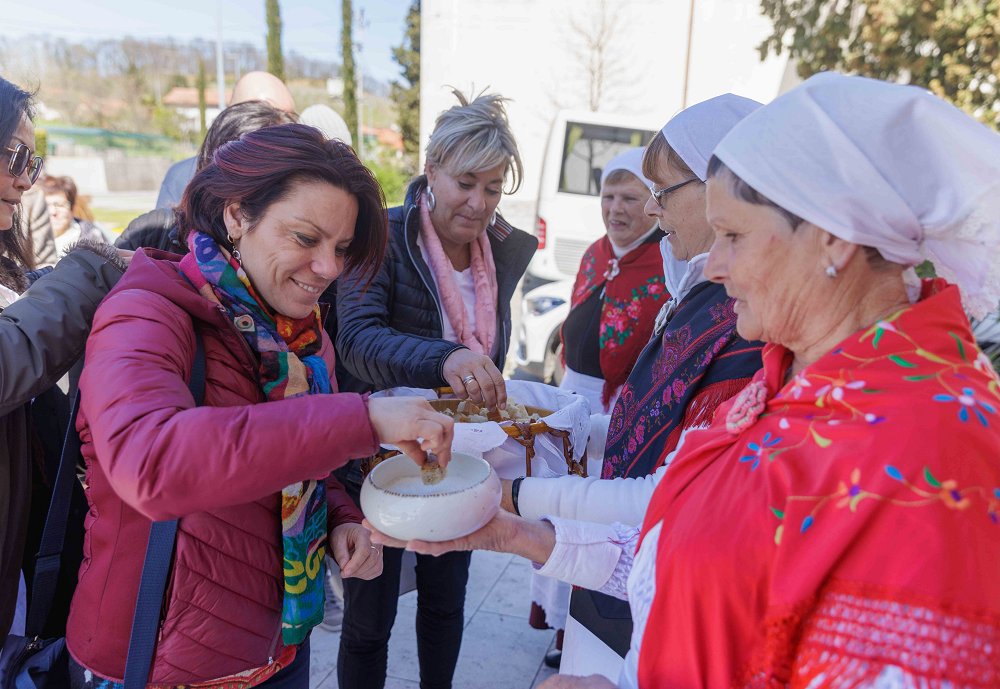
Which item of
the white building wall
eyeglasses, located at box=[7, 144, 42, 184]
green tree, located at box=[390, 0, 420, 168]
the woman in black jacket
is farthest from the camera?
green tree, located at box=[390, 0, 420, 168]

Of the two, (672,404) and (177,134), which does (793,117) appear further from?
(177,134)

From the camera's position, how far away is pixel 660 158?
190 cm

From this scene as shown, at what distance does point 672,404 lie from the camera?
1.65 meters

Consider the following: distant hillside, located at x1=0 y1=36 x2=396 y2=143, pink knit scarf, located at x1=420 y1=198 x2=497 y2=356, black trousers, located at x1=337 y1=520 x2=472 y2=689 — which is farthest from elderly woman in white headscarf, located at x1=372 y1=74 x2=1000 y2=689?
distant hillside, located at x1=0 y1=36 x2=396 y2=143

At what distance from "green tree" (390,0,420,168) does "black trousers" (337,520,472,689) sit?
982 inches

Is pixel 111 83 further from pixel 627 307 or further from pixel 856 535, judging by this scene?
pixel 856 535

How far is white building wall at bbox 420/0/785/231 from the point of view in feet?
51.4

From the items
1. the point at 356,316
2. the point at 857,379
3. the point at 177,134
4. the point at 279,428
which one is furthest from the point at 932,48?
the point at 177,134

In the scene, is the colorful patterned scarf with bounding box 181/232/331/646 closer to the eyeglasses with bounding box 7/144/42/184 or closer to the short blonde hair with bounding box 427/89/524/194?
the eyeglasses with bounding box 7/144/42/184

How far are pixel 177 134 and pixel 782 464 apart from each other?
148 feet

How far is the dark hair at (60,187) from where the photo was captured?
16.8 ft

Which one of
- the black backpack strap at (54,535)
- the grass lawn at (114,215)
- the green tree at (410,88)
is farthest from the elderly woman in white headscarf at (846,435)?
the green tree at (410,88)

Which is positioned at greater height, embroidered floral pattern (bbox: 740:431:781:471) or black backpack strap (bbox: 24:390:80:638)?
embroidered floral pattern (bbox: 740:431:781:471)

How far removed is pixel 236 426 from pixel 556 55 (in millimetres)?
17091
